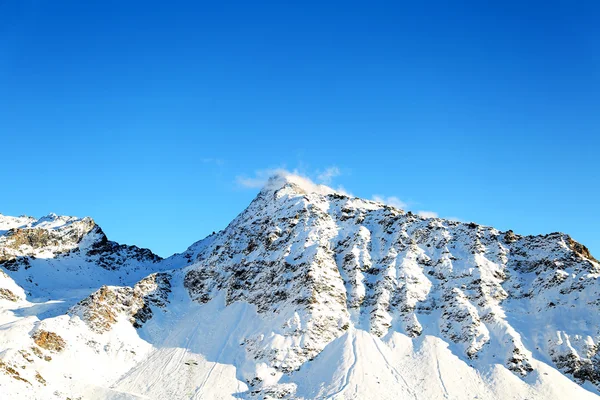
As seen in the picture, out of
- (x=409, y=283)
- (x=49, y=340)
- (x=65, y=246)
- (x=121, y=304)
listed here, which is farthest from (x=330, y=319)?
(x=65, y=246)

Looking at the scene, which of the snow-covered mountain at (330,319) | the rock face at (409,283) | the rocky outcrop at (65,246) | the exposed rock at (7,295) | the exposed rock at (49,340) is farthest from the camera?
the rocky outcrop at (65,246)

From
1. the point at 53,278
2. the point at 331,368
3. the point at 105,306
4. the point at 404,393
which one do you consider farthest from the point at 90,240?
the point at 404,393

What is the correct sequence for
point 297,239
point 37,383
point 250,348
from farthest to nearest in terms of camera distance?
point 297,239
point 250,348
point 37,383

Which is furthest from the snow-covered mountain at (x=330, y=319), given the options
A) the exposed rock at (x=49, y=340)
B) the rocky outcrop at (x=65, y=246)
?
the rocky outcrop at (x=65, y=246)

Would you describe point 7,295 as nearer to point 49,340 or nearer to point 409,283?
point 49,340

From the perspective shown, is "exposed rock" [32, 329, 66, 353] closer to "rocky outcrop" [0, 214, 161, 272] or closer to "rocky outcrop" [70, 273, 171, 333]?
"rocky outcrop" [70, 273, 171, 333]

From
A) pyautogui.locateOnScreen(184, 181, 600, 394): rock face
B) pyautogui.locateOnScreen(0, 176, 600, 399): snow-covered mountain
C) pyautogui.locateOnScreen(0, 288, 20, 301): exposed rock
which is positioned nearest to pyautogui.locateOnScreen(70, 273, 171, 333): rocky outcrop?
pyautogui.locateOnScreen(0, 176, 600, 399): snow-covered mountain

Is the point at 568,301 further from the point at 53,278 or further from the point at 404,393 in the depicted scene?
the point at 53,278

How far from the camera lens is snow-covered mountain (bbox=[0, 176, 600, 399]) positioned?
75562 mm

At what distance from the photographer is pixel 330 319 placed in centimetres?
8856

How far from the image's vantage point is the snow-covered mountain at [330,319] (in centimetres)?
7556

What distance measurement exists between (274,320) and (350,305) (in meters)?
14.3

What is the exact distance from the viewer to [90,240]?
151125 millimetres

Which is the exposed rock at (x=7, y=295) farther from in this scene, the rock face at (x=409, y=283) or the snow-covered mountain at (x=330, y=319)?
the rock face at (x=409, y=283)
